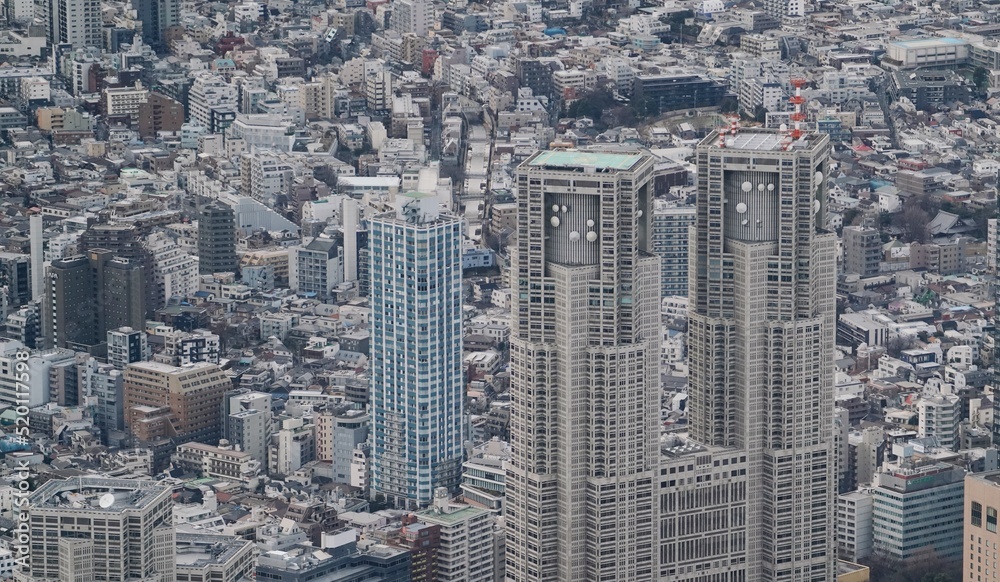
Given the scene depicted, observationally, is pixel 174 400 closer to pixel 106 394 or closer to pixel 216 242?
pixel 106 394

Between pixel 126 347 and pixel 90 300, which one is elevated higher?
pixel 90 300

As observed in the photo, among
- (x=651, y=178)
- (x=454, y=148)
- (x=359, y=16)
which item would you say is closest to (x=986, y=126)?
(x=454, y=148)

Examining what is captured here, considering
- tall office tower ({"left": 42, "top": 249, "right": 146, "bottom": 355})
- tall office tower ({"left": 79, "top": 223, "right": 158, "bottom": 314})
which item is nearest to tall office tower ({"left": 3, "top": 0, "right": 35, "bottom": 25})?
tall office tower ({"left": 79, "top": 223, "right": 158, "bottom": 314})

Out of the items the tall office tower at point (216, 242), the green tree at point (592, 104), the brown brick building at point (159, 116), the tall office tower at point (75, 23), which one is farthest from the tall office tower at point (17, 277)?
the tall office tower at point (75, 23)

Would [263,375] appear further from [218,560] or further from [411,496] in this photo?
[218,560]

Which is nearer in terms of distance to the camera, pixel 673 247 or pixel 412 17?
pixel 673 247

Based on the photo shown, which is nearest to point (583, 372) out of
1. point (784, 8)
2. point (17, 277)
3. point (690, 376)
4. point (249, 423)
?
point (690, 376)

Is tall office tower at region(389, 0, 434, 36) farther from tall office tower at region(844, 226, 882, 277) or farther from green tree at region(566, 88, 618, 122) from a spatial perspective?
tall office tower at region(844, 226, 882, 277)
